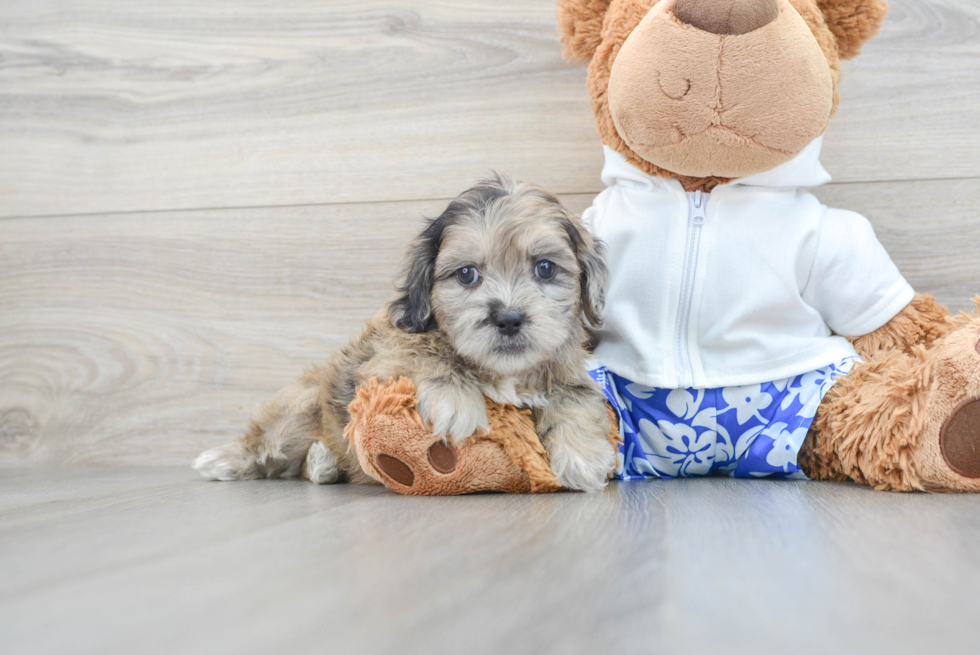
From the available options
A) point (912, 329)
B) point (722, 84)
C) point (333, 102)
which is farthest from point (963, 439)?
point (333, 102)

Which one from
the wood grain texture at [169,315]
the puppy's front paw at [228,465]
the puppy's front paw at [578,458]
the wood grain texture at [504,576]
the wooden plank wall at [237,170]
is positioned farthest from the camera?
the wood grain texture at [169,315]

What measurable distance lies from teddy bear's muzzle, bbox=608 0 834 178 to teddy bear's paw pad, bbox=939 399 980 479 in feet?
1.84

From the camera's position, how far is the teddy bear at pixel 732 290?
133cm

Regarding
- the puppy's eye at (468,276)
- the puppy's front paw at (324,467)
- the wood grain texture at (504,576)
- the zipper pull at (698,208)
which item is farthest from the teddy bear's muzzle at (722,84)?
the puppy's front paw at (324,467)

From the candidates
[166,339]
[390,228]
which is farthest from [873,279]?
[166,339]

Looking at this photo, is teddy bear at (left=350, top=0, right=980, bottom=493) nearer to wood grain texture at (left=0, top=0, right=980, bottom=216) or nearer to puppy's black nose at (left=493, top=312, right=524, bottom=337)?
puppy's black nose at (left=493, top=312, right=524, bottom=337)

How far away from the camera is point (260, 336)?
82.2 inches

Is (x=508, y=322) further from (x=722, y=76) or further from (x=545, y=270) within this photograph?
(x=722, y=76)

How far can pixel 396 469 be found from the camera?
4.40 feet

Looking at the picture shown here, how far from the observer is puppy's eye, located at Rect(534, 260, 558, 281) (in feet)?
4.52

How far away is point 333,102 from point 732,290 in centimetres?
122

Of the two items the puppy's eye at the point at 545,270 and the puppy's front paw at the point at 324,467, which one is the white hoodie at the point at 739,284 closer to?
the puppy's eye at the point at 545,270

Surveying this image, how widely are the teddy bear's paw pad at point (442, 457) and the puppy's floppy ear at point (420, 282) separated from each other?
0.24 meters

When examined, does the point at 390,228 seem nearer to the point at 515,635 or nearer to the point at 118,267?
the point at 118,267
